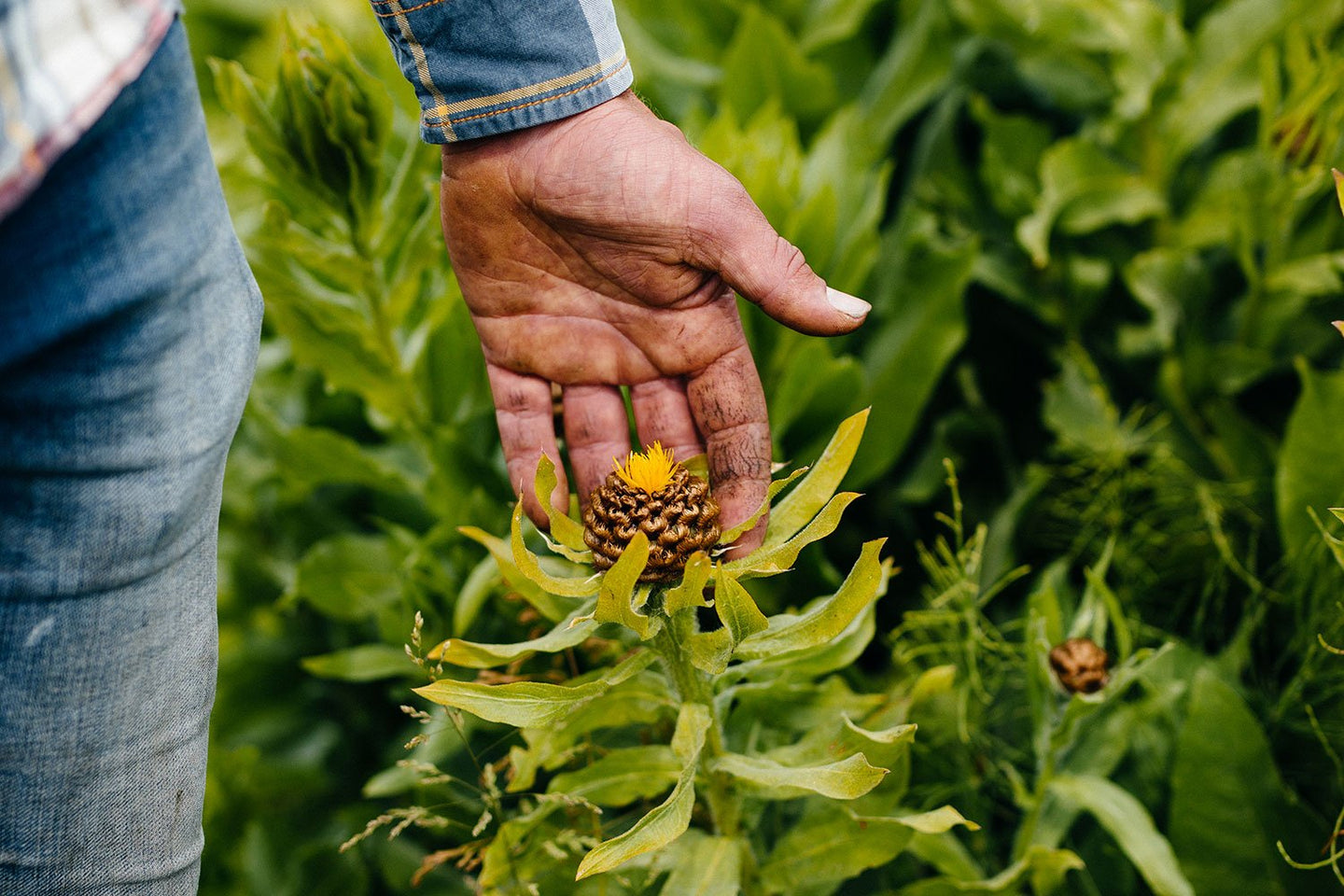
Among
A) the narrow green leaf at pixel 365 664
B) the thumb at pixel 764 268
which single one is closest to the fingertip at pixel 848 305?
the thumb at pixel 764 268

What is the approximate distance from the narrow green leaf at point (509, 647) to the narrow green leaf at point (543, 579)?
0.05 meters

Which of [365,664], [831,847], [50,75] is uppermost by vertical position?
[50,75]

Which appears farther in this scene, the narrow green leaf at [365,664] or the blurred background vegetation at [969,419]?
the narrow green leaf at [365,664]

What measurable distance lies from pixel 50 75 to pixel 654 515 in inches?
23.9

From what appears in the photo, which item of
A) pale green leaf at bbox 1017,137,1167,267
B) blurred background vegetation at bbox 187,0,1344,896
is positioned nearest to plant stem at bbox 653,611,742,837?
blurred background vegetation at bbox 187,0,1344,896

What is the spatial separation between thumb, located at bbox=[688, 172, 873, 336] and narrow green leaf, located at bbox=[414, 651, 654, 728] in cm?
42

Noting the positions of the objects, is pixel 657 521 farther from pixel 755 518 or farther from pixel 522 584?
pixel 522 584

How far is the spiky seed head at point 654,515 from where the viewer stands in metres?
1.05

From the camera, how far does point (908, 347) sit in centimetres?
182

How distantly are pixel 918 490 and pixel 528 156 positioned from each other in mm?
957

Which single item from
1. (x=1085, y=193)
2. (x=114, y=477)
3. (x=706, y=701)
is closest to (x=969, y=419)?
(x=1085, y=193)

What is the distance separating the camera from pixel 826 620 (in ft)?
3.51

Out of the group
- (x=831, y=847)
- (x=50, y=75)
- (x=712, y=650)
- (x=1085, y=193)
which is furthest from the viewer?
(x=1085, y=193)

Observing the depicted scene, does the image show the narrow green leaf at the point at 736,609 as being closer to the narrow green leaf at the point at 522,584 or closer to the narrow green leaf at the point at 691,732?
the narrow green leaf at the point at 691,732
